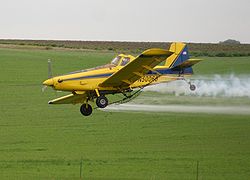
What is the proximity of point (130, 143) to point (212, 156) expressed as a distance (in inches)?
360

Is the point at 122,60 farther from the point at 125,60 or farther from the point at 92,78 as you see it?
the point at 92,78

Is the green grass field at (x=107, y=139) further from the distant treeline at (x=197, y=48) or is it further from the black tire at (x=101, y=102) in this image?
the black tire at (x=101, y=102)

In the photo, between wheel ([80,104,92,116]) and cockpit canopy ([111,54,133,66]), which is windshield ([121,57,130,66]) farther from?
wheel ([80,104,92,116])

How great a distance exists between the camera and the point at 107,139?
294ft

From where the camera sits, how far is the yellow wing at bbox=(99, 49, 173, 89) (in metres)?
44.2

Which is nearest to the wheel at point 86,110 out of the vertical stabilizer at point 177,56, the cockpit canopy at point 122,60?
the cockpit canopy at point 122,60

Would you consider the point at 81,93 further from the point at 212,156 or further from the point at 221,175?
the point at 212,156

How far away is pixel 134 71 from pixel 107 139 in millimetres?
44485

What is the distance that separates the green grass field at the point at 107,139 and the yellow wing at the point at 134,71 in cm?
1503

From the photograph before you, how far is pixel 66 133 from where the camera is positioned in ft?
303

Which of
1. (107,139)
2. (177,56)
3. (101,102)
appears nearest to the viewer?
(101,102)

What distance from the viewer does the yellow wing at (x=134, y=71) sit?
145 feet

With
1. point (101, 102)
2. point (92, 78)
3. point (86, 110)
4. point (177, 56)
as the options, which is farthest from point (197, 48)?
point (101, 102)

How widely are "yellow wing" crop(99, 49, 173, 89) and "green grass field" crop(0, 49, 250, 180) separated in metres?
15.0
